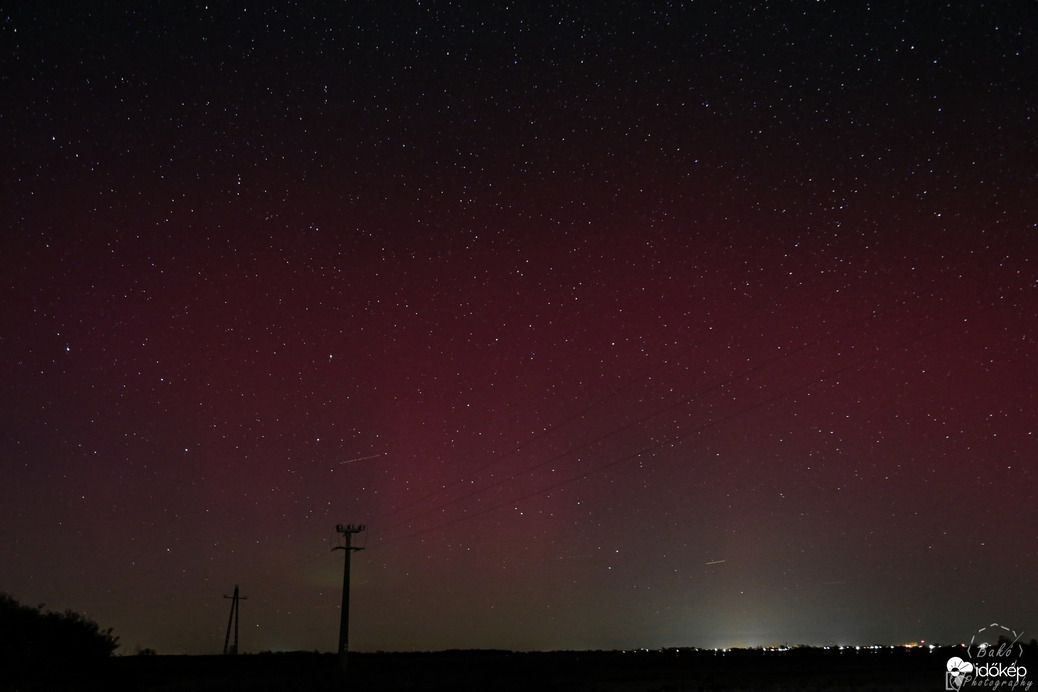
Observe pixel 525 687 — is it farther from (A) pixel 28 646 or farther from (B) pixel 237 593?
(B) pixel 237 593

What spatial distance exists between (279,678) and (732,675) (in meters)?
24.5

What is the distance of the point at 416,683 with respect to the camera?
40.8 m

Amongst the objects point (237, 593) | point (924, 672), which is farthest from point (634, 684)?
point (237, 593)

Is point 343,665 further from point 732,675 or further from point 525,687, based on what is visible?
point 732,675

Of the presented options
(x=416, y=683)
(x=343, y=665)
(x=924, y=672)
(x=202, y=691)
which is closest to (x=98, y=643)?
(x=202, y=691)

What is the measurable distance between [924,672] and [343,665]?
104 feet

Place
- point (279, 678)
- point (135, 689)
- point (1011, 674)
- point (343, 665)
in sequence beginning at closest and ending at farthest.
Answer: point (1011, 674), point (135, 689), point (279, 678), point (343, 665)

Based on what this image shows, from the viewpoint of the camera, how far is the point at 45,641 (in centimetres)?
2742

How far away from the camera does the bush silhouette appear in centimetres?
2389

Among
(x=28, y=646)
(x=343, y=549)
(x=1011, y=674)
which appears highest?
(x=343, y=549)

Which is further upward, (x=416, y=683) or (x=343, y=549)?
(x=343, y=549)

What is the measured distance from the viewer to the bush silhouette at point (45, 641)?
78.4 feet

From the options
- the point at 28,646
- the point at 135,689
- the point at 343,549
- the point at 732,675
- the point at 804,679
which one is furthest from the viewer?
the point at 343,549

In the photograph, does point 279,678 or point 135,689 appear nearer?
point 135,689
